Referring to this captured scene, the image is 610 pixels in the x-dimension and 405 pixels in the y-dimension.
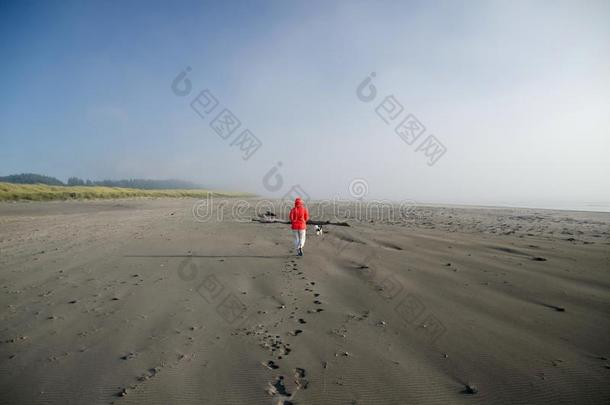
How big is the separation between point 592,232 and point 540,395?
51.9 feet

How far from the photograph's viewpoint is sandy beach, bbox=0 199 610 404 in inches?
130

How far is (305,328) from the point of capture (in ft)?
15.5

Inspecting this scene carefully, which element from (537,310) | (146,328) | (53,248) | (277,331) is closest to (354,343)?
(277,331)

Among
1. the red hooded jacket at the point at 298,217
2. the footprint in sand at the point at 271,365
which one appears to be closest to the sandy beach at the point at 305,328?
the footprint in sand at the point at 271,365

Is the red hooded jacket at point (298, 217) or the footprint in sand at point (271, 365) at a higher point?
the red hooded jacket at point (298, 217)

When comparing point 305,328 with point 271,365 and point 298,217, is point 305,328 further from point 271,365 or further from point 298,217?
point 298,217

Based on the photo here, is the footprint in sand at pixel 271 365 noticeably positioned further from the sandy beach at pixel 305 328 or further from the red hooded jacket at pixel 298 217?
the red hooded jacket at pixel 298 217

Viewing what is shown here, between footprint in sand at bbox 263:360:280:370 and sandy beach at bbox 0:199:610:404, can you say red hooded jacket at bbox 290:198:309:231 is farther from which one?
footprint in sand at bbox 263:360:280:370

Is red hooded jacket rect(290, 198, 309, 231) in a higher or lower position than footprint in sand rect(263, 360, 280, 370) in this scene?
higher

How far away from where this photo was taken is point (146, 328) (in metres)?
4.70

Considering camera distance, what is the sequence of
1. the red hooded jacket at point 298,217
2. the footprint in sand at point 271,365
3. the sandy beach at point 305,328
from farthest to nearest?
the red hooded jacket at point 298,217, the footprint in sand at point 271,365, the sandy beach at point 305,328

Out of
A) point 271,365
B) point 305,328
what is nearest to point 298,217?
point 305,328

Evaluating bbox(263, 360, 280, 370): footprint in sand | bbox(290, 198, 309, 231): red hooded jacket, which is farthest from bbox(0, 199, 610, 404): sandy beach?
bbox(290, 198, 309, 231): red hooded jacket

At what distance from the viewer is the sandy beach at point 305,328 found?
330 cm
